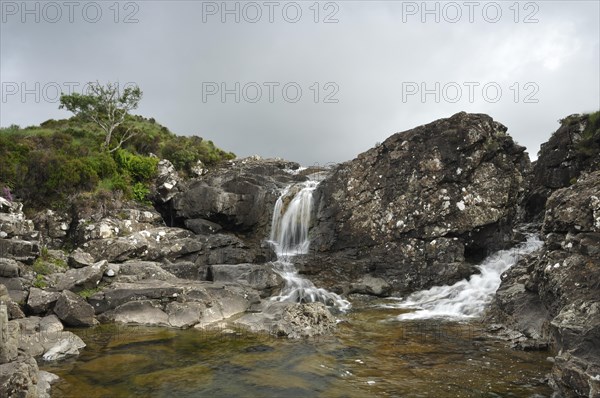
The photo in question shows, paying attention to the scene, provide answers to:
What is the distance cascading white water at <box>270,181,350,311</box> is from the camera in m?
23.4

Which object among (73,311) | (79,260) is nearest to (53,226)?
(79,260)

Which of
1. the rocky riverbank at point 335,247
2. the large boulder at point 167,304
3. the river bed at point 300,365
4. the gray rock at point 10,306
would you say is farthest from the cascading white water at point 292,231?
the gray rock at point 10,306

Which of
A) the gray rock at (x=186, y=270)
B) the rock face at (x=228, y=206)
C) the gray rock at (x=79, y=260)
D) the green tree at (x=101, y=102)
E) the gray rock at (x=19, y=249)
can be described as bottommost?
the gray rock at (x=186, y=270)

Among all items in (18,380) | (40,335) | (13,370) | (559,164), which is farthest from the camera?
(559,164)

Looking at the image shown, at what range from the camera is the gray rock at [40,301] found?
15.1 metres

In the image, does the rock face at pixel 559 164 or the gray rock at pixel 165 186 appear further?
the gray rock at pixel 165 186

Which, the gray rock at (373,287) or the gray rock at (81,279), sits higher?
the gray rock at (81,279)

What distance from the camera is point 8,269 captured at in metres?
16.3

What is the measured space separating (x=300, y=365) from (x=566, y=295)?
819cm

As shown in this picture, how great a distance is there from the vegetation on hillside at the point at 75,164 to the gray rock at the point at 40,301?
12.4 metres

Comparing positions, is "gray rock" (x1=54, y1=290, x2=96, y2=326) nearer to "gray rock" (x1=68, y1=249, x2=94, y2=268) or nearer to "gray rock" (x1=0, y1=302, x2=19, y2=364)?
"gray rock" (x1=0, y1=302, x2=19, y2=364)

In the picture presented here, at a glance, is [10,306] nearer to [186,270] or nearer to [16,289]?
[16,289]

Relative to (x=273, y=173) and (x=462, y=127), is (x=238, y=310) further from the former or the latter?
(x=273, y=173)

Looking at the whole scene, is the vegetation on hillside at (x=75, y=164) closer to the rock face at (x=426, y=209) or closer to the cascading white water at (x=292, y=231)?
the cascading white water at (x=292, y=231)
